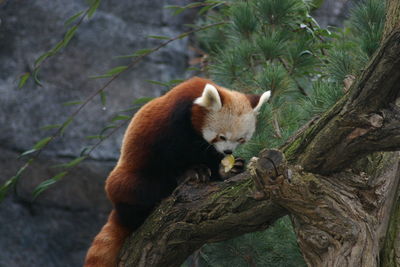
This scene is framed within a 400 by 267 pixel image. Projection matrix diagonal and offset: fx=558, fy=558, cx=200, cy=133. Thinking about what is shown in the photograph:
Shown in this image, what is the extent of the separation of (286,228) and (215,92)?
0.93m

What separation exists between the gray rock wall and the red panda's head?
7.66 ft

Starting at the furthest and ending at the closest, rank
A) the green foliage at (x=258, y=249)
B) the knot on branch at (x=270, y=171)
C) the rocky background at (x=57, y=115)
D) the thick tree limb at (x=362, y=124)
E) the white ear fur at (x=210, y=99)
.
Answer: the rocky background at (x=57, y=115) → the green foliage at (x=258, y=249) → the white ear fur at (x=210, y=99) → the knot on branch at (x=270, y=171) → the thick tree limb at (x=362, y=124)

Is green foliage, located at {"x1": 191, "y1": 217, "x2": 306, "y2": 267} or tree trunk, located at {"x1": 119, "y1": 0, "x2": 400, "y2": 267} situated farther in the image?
green foliage, located at {"x1": 191, "y1": 217, "x2": 306, "y2": 267}

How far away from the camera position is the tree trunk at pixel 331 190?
1.79m

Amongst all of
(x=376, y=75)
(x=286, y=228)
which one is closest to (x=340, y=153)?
(x=376, y=75)

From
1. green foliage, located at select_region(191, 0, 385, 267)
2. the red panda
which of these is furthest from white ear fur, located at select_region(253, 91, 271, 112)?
green foliage, located at select_region(191, 0, 385, 267)

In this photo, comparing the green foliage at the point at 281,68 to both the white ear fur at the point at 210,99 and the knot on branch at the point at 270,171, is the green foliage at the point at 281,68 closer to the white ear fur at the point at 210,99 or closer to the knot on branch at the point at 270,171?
the white ear fur at the point at 210,99

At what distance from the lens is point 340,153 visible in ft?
6.39

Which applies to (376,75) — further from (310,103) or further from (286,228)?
(286,228)

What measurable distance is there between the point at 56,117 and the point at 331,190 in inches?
140

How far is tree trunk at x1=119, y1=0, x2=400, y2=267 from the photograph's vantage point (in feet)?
5.87

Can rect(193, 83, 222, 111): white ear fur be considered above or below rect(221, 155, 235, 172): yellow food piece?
above

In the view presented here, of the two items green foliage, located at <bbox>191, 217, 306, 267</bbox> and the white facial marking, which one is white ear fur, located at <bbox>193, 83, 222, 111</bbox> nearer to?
the white facial marking

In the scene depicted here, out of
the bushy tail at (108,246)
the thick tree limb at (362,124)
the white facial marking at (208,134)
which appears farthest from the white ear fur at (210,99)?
the bushy tail at (108,246)
